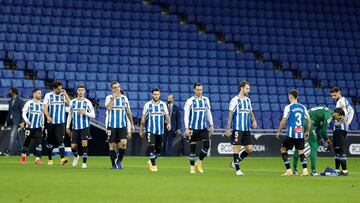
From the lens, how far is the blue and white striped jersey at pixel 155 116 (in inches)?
737

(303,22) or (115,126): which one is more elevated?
(303,22)

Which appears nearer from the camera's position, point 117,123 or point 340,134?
point 340,134

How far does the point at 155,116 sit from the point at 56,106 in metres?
3.89

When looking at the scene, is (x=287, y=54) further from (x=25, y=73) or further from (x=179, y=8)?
(x=25, y=73)

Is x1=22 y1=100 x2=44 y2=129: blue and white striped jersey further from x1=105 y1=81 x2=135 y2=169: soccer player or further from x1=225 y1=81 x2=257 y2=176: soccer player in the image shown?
x1=225 y1=81 x2=257 y2=176: soccer player

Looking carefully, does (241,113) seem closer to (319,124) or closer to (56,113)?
(319,124)

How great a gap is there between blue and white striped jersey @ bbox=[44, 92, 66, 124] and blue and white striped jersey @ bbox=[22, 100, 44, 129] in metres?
1.29

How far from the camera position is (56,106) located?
21.4 m

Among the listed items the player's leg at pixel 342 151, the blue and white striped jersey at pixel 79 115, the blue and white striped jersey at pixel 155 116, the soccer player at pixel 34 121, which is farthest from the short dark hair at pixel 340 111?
the soccer player at pixel 34 121

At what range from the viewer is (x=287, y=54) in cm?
3800

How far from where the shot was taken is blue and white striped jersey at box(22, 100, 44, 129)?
22.5 m

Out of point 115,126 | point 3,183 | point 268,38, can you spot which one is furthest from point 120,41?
point 3,183

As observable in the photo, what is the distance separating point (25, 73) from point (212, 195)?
22.6 metres

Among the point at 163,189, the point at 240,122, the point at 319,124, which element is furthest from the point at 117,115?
the point at 163,189
